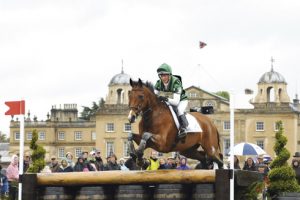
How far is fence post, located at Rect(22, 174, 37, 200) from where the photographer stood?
45.7 feet

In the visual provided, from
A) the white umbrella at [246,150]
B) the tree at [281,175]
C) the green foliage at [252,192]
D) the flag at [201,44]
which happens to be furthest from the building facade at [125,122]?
the green foliage at [252,192]

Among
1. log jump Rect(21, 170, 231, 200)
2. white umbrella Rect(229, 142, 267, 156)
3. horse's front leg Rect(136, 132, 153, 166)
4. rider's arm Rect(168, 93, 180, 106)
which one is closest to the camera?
log jump Rect(21, 170, 231, 200)

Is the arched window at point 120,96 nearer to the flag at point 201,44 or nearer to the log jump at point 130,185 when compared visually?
the flag at point 201,44

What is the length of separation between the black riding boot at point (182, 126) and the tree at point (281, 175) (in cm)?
453

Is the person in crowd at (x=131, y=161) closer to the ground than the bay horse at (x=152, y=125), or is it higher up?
closer to the ground

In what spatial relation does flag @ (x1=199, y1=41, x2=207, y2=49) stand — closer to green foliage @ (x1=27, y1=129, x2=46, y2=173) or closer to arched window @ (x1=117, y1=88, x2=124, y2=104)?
green foliage @ (x1=27, y1=129, x2=46, y2=173)

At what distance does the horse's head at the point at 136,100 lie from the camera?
48.8 ft

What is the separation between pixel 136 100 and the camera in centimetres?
1494

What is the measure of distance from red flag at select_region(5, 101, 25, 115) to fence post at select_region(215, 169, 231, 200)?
111 inches

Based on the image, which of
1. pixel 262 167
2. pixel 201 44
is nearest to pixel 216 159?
pixel 262 167

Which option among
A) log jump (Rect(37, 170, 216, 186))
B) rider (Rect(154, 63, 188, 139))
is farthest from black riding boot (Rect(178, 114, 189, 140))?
log jump (Rect(37, 170, 216, 186))

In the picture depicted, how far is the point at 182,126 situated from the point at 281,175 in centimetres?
498

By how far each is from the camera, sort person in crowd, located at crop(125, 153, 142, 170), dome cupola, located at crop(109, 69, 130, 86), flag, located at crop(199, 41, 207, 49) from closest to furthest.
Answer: person in crowd, located at crop(125, 153, 142, 170) < flag, located at crop(199, 41, 207, 49) < dome cupola, located at crop(109, 69, 130, 86)

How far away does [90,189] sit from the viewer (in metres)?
13.9
